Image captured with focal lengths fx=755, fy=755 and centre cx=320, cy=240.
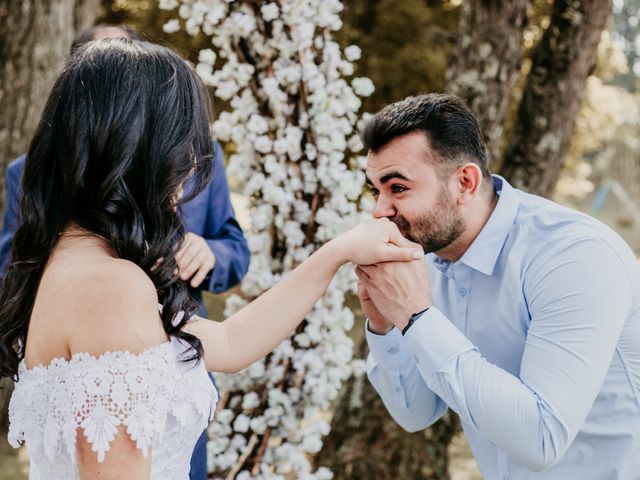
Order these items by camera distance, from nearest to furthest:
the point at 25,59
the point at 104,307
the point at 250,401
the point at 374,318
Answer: the point at 104,307, the point at 374,318, the point at 250,401, the point at 25,59

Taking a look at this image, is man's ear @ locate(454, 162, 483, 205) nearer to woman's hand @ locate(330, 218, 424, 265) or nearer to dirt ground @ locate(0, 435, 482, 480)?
woman's hand @ locate(330, 218, 424, 265)

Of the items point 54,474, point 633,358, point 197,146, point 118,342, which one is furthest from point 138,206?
point 633,358

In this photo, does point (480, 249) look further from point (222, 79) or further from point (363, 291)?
point (222, 79)

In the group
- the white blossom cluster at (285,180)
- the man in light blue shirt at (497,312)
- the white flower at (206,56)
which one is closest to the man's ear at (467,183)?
the man in light blue shirt at (497,312)

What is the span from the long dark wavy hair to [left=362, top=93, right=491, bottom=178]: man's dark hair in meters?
0.75

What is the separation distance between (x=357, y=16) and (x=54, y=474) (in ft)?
26.0

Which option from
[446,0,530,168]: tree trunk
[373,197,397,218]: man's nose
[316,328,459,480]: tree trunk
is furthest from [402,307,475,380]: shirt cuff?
[316,328,459,480]: tree trunk

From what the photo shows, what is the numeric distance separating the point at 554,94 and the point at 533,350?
121 inches

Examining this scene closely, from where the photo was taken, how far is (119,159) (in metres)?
1.52

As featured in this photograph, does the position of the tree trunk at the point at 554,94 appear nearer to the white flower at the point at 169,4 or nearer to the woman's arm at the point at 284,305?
the white flower at the point at 169,4

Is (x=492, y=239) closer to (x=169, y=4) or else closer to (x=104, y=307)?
(x=104, y=307)

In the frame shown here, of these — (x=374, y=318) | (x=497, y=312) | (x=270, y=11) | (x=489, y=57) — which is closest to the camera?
(x=497, y=312)

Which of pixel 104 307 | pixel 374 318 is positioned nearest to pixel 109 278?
pixel 104 307

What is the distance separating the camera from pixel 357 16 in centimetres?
884
